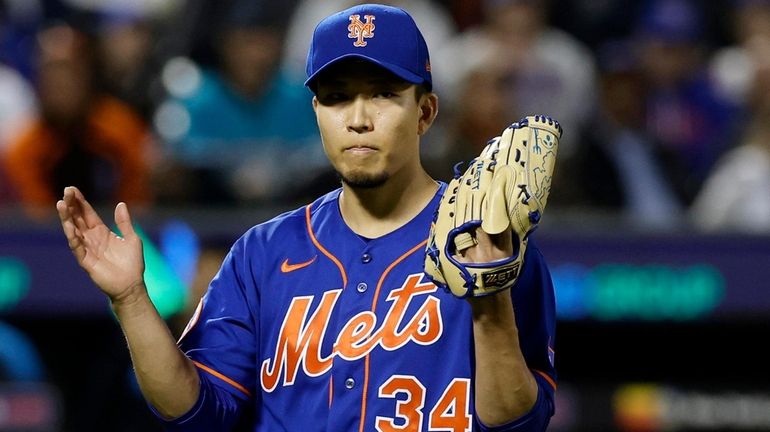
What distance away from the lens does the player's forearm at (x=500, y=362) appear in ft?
8.97

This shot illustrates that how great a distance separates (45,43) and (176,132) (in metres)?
1.16

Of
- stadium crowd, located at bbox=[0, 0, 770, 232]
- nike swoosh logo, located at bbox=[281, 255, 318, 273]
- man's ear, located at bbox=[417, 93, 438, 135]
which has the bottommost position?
nike swoosh logo, located at bbox=[281, 255, 318, 273]

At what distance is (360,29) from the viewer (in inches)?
117

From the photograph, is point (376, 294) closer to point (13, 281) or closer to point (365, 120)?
point (365, 120)

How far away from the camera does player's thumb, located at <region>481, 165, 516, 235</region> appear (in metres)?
2.65

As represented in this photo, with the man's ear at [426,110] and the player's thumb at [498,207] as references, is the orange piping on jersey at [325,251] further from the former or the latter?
the player's thumb at [498,207]

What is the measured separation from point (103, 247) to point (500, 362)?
2.89 feet

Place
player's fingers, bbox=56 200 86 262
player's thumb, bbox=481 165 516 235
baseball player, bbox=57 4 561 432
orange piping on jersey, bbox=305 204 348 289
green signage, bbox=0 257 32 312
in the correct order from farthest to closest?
green signage, bbox=0 257 32 312, orange piping on jersey, bbox=305 204 348 289, player's fingers, bbox=56 200 86 262, baseball player, bbox=57 4 561 432, player's thumb, bbox=481 165 516 235

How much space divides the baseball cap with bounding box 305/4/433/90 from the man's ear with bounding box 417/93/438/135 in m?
0.04

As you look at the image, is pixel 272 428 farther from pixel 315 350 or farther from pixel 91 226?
pixel 91 226

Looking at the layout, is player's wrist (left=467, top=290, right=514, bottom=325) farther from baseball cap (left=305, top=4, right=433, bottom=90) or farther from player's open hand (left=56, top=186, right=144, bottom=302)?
player's open hand (left=56, top=186, right=144, bottom=302)

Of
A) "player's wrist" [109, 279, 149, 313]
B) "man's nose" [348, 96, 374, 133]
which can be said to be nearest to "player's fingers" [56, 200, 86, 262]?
"player's wrist" [109, 279, 149, 313]

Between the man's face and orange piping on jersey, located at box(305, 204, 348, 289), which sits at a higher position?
the man's face

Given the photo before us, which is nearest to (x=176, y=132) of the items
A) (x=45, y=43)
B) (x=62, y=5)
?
(x=45, y=43)
